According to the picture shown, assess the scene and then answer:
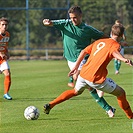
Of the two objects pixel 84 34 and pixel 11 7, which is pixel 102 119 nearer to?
pixel 84 34

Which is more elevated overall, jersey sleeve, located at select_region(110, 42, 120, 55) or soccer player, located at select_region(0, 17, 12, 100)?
jersey sleeve, located at select_region(110, 42, 120, 55)

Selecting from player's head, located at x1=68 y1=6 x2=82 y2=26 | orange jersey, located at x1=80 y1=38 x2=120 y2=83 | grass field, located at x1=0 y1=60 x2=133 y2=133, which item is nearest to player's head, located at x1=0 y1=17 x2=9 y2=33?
grass field, located at x1=0 y1=60 x2=133 y2=133

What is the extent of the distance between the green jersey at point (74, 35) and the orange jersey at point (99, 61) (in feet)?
4.92

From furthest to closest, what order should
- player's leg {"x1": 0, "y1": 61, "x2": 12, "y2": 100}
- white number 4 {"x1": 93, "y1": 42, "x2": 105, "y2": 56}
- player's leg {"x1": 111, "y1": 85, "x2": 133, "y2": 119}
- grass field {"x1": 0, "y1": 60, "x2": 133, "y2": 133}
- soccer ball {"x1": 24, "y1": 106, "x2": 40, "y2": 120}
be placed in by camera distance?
player's leg {"x1": 0, "y1": 61, "x2": 12, "y2": 100} < soccer ball {"x1": 24, "y1": 106, "x2": 40, "y2": 120} < player's leg {"x1": 111, "y1": 85, "x2": 133, "y2": 119} < white number 4 {"x1": 93, "y1": 42, "x2": 105, "y2": 56} < grass field {"x1": 0, "y1": 60, "x2": 133, "y2": 133}

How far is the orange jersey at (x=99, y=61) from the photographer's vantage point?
8070 mm

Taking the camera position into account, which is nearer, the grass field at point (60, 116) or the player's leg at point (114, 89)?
the grass field at point (60, 116)

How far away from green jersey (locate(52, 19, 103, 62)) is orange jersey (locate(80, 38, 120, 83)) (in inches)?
59.0

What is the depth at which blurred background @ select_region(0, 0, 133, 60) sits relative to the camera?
1222 inches

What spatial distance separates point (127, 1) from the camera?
35625 millimetres

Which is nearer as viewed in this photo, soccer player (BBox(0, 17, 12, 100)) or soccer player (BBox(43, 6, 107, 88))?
soccer player (BBox(43, 6, 107, 88))

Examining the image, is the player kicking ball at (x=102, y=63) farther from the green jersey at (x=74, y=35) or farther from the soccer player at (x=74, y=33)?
the green jersey at (x=74, y=35)

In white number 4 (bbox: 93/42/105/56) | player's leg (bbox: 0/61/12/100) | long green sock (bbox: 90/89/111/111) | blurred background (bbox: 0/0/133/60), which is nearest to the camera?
white number 4 (bbox: 93/42/105/56)

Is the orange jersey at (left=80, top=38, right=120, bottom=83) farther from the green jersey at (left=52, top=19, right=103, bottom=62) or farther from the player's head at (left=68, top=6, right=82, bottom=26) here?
the green jersey at (left=52, top=19, right=103, bottom=62)

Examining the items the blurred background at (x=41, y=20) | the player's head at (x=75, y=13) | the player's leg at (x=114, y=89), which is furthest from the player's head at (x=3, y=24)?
the blurred background at (x=41, y=20)
